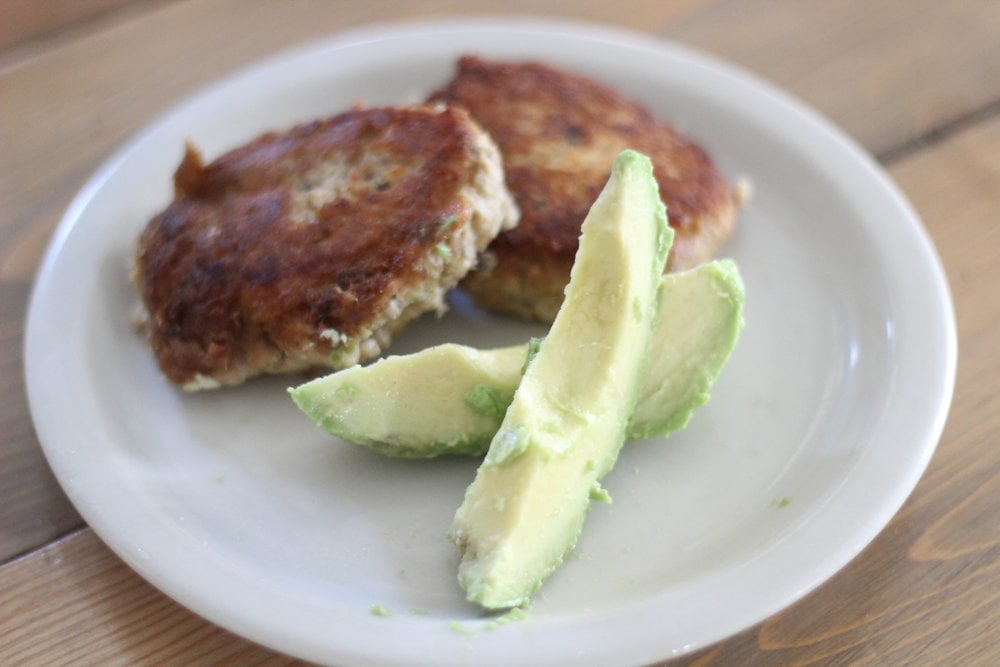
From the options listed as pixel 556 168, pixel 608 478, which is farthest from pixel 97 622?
pixel 556 168

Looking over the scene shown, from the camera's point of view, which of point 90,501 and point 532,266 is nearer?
point 90,501

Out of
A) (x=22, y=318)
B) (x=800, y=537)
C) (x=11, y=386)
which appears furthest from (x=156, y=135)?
(x=800, y=537)

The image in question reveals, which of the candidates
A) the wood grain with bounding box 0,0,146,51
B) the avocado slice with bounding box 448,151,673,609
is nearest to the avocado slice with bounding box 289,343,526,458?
the avocado slice with bounding box 448,151,673,609

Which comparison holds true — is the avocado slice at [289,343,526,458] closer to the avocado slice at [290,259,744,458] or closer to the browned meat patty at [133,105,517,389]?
the avocado slice at [290,259,744,458]

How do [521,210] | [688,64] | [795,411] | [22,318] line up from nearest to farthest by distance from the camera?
[795,411] < [521,210] < [22,318] < [688,64]

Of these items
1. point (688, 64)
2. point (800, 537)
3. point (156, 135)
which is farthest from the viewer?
point (688, 64)

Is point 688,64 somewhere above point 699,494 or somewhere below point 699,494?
above

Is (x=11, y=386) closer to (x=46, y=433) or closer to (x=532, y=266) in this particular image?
(x=46, y=433)
